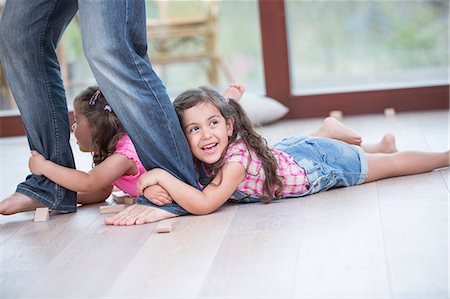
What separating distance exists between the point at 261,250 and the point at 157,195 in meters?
0.46

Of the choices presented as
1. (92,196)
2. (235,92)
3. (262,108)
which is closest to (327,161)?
(235,92)

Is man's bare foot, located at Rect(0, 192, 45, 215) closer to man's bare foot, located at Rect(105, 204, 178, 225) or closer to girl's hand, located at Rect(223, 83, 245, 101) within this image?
man's bare foot, located at Rect(105, 204, 178, 225)

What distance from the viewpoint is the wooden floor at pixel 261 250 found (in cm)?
154

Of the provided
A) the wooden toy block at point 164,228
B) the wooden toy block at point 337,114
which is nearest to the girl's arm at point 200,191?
the wooden toy block at point 164,228

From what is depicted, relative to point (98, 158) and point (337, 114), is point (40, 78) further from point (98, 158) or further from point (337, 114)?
point (337, 114)

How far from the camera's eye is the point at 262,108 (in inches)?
149

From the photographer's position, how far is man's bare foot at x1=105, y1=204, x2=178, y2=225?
2117 millimetres

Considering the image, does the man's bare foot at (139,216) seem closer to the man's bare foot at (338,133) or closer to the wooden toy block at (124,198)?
the wooden toy block at (124,198)

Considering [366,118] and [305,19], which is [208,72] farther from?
[366,118]

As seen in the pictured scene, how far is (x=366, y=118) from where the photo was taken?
379 centimetres

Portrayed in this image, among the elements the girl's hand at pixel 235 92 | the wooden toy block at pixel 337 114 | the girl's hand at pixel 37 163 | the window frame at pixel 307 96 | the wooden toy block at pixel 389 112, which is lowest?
the wooden toy block at pixel 389 112

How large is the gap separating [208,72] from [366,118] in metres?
0.81

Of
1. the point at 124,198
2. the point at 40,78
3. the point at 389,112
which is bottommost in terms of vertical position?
the point at 389,112

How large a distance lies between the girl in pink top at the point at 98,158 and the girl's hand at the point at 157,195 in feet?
0.64
